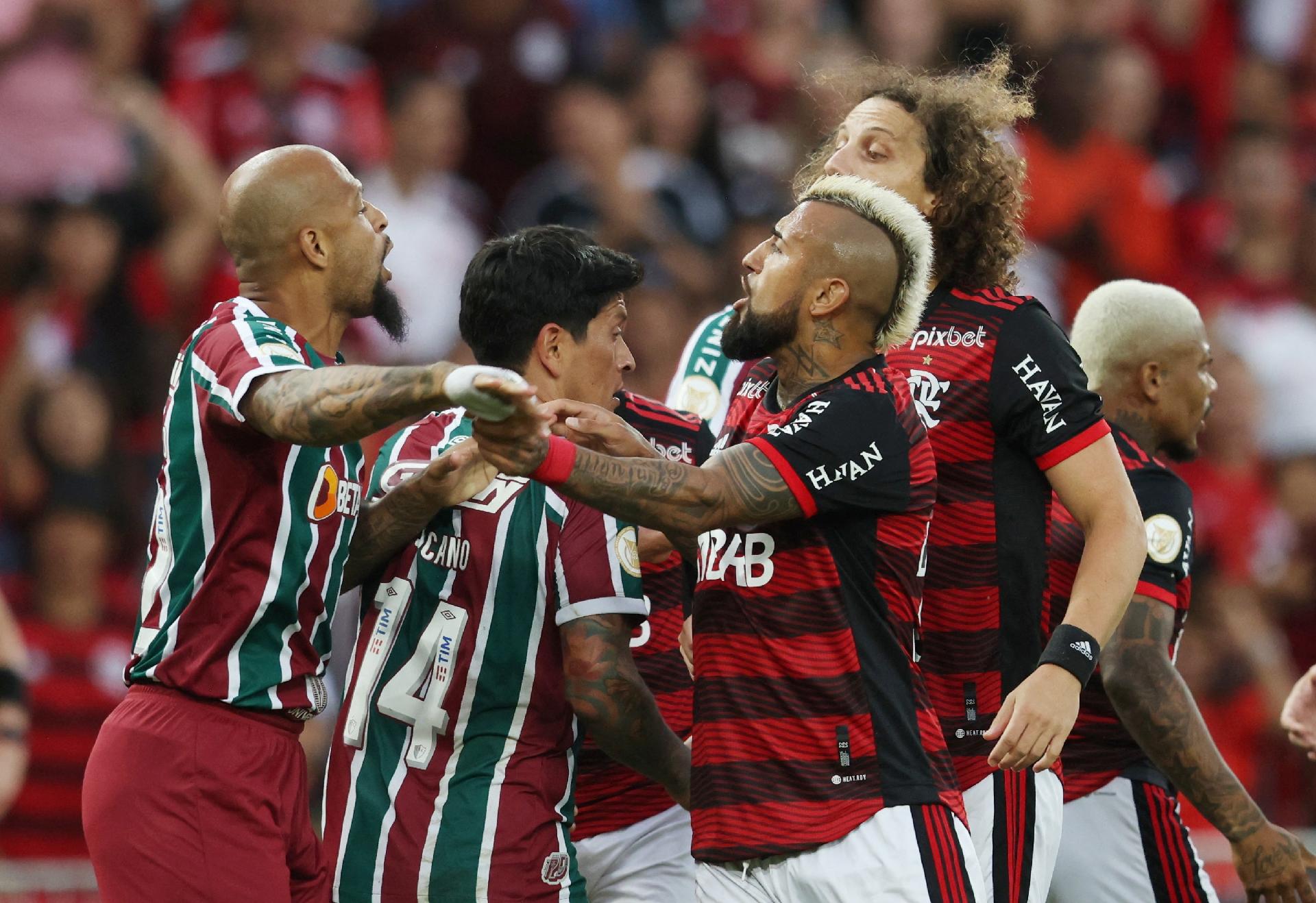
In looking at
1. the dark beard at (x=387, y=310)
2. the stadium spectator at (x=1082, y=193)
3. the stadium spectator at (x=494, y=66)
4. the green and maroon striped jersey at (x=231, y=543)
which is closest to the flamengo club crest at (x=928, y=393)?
the dark beard at (x=387, y=310)

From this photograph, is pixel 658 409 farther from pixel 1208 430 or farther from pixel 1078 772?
pixel 1208 430

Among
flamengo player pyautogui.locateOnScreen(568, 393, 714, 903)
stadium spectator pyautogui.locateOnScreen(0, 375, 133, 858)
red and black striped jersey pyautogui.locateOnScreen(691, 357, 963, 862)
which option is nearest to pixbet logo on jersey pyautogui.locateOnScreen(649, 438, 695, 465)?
flamengo player pyautogui.locateOnScreen(568, 393, 714, 903)

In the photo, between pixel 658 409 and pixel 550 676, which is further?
pixel 658 409

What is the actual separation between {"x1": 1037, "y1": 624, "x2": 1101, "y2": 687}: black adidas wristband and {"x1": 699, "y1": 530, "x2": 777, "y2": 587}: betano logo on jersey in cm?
68

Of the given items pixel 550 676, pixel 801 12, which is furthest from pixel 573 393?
pixel 801 12

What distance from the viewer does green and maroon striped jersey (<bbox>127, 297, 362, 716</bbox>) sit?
3.71 metres

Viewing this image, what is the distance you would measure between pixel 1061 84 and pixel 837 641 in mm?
7434

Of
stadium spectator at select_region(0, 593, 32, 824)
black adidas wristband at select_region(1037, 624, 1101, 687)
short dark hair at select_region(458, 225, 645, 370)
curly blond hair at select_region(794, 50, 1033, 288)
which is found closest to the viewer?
black adidas wristband at select_region(1037, 624, 1101, 687)

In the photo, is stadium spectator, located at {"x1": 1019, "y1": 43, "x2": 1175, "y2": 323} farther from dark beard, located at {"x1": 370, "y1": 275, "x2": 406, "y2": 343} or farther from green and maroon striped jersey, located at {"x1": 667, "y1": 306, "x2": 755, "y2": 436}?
dark beard, located at {"x1": 370, "y1": 275, "x2": 406, "y2": 343}

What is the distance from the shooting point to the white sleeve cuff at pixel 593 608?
3869 millimetres

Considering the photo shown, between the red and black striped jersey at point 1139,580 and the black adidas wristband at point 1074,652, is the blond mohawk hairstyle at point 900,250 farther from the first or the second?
the red and black striped jersey at point 1139,580

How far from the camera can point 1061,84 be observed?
33.6 feet

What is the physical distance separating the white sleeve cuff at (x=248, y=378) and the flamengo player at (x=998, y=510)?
1.57m

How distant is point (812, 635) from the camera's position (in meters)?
3.63
